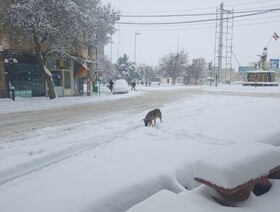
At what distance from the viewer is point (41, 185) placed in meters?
5.21

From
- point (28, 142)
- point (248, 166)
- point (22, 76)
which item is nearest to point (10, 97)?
point (22, 76)

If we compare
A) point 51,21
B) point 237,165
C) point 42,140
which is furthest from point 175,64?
point 237,165

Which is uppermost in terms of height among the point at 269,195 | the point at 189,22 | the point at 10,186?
the point at 189,22

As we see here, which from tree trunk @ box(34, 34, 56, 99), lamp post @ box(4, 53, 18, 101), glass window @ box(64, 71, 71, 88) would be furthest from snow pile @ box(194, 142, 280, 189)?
glass window @ box(64, 71, 71, 88)

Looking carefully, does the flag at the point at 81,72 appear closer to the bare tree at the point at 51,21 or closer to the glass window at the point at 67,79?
the glass window at the point at 67,79

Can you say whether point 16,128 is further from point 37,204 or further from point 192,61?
point 192,61

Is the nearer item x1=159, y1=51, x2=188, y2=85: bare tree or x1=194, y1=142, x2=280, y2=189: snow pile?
x1=194, y1=142, x2=280, y2=189: snow pile

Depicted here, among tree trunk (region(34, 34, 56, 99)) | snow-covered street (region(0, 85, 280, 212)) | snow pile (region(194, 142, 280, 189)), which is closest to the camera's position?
snow pile (region(194, 142, 280, 189))

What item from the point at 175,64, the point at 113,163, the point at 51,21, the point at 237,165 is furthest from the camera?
the point at 175,64

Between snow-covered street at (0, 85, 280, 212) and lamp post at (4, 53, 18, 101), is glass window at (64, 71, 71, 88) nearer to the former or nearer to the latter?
lamp post at (4, 53, 18, 101)

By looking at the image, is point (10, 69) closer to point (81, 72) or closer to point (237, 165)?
point (81, 72)

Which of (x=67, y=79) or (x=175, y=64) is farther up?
(x=175, y=64)

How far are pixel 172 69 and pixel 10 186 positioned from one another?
7261cm

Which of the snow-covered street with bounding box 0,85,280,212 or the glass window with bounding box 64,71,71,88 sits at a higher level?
the glass window with bounding box 64,71,71,88
